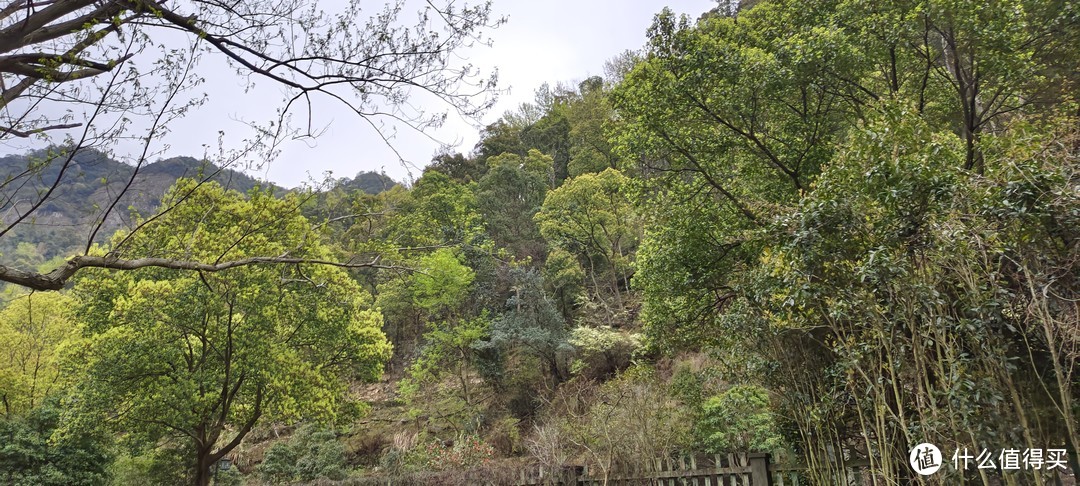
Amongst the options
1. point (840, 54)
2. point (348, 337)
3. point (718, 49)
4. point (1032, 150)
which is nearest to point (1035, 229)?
point (1032, 150)

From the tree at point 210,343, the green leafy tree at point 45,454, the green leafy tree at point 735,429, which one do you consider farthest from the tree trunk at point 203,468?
the green leafy tree at point 735,429

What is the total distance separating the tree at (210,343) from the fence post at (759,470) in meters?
5.66

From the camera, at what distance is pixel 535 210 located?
19656mm

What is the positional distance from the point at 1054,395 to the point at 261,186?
4.87 m

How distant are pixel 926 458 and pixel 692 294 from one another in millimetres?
4294

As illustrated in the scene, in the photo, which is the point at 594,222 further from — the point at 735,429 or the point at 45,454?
the point at 45,454

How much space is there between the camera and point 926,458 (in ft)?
9.09

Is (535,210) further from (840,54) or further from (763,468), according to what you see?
(763,468)

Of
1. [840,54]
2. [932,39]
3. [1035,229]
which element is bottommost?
[1035,229]

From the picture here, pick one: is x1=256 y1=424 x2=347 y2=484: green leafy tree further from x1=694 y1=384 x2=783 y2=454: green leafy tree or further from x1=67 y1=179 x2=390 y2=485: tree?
x1=694 y1=384 x2=783 y2=454: green leafy tree

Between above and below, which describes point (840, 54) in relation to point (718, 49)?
below

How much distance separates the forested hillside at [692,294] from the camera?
8.57ft

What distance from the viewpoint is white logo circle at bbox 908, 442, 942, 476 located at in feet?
8.88

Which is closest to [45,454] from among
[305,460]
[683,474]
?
[305,460]
